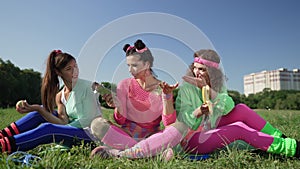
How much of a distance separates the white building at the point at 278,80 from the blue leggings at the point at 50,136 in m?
75.8

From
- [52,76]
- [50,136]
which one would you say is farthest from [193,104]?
[52,76]

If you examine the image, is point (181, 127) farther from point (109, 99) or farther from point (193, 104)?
point (109, 99)

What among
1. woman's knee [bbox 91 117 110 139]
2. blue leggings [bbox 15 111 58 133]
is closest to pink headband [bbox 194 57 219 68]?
Answer: woman's knee [bbox 91 117 110 139]

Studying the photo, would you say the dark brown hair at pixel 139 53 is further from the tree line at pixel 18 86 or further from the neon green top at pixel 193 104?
the tree line at pixel 18 86

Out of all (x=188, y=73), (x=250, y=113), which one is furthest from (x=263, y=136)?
(x=188, y=73)

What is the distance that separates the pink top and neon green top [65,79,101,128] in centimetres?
24

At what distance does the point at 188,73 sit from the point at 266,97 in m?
30.4

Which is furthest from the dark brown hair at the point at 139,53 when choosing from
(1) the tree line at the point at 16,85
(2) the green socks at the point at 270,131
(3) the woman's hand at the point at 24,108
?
(1) the tree line at the point at 16,85

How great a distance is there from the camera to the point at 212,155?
2.48m

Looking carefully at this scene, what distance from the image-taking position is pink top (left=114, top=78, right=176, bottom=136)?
2818 mm

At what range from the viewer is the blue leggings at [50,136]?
241 centimetres

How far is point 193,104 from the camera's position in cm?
284

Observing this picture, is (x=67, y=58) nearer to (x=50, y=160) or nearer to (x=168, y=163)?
(x=50, y=160)

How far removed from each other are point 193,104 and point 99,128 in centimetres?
94
